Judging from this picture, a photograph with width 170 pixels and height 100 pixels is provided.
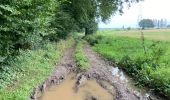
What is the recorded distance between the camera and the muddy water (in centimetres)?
1252

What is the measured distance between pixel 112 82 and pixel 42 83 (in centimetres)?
358

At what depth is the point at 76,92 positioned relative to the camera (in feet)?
44.3

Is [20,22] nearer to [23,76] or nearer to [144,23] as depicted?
[23,76]

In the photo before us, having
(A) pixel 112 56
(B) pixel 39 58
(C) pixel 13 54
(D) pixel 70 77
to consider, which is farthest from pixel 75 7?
(C) pixel 13 54

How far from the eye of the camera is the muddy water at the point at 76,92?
12523 millimetres

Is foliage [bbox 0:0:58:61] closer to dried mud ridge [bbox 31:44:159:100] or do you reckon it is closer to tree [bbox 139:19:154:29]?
dried mud ridge [bbox 31:44:159:100]

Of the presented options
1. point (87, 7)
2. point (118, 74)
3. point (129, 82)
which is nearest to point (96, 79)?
point (129, 82)

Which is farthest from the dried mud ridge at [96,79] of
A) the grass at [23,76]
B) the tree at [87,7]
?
the tree at [87,7]

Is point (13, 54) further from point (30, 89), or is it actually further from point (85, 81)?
point (85, 81)

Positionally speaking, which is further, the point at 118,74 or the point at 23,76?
the point at 118,74

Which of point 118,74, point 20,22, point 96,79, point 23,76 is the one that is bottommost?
point 118,74

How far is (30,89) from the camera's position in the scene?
1235 centimetres

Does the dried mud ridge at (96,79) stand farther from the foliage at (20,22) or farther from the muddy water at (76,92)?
the foliage at (20,22)

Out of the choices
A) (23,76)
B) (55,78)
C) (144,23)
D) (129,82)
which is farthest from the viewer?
(144,23)
